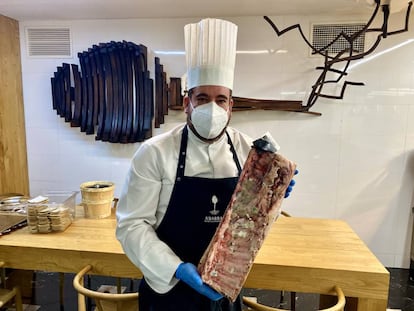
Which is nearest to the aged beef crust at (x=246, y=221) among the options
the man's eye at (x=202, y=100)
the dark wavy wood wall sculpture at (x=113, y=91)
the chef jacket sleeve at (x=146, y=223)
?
the chef jacket sleeve at (x=146, y=223)

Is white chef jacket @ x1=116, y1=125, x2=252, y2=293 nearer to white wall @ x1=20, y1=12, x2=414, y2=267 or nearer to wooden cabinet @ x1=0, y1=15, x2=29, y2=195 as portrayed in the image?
white wall @ x1=20, y1=12, x2=414, y2=267

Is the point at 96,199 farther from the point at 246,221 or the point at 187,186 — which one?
the point at 246,221

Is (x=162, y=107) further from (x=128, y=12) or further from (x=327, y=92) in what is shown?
(x=327, y=92)

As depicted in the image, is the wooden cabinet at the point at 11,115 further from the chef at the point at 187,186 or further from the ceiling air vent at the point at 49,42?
the chef at the point at 187,186

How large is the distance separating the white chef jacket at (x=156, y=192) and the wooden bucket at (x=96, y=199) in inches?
37.9

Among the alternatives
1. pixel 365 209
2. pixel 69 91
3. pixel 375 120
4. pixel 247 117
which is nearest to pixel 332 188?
pixel 365 209

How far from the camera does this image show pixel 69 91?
3053 mm

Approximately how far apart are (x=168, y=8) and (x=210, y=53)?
1743 mm

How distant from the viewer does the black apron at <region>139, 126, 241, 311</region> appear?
110 centimetres

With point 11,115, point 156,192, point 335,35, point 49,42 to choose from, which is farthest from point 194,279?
point 49,42

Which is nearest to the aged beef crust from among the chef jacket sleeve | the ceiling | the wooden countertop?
the chef jacket sleeve

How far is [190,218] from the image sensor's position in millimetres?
1105

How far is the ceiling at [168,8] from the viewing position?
2492 millimetres

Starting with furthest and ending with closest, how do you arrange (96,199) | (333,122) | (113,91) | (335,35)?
(113,91) → (333,122) → (335,35) → (96,199)
